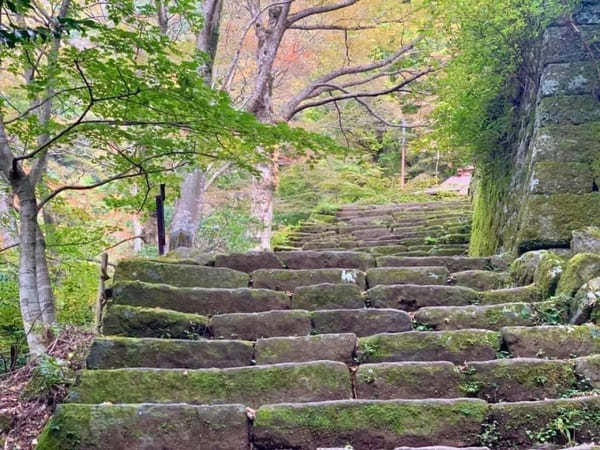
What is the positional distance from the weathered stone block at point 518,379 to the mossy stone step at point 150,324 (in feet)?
4.83

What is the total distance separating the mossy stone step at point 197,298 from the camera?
10.1ft

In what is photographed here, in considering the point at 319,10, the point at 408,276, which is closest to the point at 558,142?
the point at 408,276

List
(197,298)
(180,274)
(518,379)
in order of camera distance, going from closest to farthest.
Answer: (518,379) → (197,298) → (180,274)

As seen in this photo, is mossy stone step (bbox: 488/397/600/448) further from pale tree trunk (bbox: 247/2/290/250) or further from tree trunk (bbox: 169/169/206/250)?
pale tree trunk (bbox: 247/2/290/250)

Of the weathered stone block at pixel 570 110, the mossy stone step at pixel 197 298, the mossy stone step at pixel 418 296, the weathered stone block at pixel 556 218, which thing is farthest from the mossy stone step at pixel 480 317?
the weathered stone block at pixel 570 110

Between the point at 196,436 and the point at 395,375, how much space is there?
94 cm

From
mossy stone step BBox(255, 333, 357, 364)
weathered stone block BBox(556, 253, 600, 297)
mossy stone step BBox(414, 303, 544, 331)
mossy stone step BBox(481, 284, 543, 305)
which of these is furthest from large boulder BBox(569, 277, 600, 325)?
mossy stone step BBox(255, 333, 357, 364)

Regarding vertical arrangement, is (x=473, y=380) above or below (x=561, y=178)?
below

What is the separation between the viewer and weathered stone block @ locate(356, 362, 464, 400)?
88.8 inches

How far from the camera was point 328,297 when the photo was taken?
324cm

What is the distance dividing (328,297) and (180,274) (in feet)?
3.48

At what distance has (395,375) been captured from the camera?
2.32 m

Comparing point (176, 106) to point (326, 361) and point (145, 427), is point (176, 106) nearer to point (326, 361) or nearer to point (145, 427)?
point (326, 361)

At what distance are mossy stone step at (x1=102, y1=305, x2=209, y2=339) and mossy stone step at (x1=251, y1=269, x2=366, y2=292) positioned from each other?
0.74 meters
